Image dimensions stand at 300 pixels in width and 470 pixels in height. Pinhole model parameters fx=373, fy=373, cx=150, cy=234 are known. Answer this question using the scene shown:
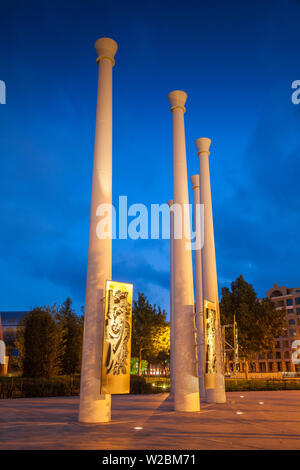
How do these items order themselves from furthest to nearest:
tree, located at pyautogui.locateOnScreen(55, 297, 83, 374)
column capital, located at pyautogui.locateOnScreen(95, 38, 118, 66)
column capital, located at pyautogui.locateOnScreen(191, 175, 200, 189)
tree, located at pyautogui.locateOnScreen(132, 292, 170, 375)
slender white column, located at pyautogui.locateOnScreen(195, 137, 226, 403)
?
tree, located at pyautogui.locateOnScreen(132, 292, 170, 375) < tree, located at pyautogui.locateOnScreen(55, 297, 83, 374) < column capital, located at pyautogui.locateOnScreen(191, 175, 200, 189) < slender white column, located at pyautogui.locateOnScreen(195, 137, 226, 403) < column capital, located at pyautogui.locateOnScreen(95, 38, 118, 66)

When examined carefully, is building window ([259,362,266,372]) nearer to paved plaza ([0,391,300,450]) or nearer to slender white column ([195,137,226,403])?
slender white column ([195,137,226,403])

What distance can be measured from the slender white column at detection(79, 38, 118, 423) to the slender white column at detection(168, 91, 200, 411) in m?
3.78

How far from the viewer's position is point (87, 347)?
11.4 m

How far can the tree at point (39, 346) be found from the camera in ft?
82.2

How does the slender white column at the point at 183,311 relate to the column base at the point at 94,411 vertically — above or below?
above

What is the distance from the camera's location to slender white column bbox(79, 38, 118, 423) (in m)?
11.0

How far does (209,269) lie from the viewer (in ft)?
65.0

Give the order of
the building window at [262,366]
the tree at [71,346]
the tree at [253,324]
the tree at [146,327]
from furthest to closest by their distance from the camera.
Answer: the building window at [262,366] < the tree at [253,324] < the tree at [146,327] < the tree at [71,346]

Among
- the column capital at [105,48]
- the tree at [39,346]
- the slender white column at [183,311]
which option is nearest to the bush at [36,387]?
the tree at [39,346]

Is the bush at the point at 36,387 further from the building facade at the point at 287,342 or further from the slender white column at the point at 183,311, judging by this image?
the building facade at the point at 287,342

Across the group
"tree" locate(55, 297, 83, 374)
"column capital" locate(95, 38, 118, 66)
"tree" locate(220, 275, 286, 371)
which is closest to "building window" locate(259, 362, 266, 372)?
"tree" locate(220, 275, 286, 371)

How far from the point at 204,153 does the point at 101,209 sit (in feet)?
37.0

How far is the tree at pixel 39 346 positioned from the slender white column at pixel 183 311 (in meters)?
13.8

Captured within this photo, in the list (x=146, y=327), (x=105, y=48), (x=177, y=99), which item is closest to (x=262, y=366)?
(x=146, y=327)
